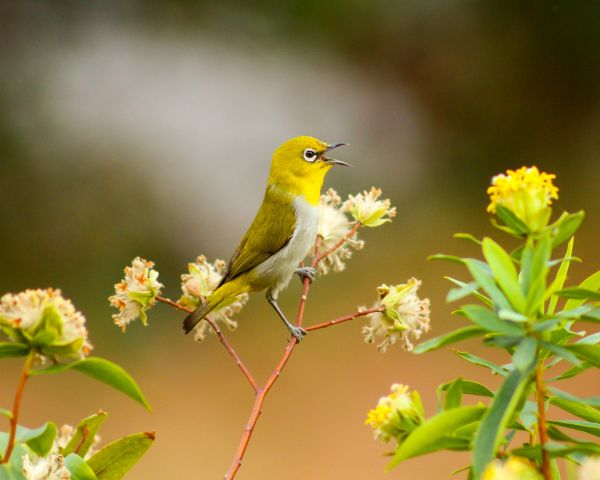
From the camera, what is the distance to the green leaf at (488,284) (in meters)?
0.92

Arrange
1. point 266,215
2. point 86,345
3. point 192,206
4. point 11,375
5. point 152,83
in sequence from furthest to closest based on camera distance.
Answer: point 152,83 → point 192,206 → point 11,375 → point 266,215 → point 86,345

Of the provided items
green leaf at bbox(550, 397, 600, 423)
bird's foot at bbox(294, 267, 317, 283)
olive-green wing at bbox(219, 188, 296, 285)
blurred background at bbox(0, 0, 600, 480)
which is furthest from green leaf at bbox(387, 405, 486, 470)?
blurred background at bbox(0, 0, 600, 480)

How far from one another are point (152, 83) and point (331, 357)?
335 cm

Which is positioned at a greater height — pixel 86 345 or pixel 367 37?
pixel 367 37

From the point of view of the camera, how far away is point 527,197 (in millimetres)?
964

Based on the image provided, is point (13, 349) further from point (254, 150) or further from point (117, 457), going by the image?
point (254, 150)

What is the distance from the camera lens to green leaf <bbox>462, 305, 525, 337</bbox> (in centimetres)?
88

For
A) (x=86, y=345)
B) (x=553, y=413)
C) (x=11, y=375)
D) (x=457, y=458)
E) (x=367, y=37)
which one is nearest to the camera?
(x=86, y=345)

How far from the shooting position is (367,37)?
8656 mm

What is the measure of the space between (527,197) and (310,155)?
2042 millimetres

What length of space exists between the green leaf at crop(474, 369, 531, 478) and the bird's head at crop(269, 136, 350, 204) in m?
2.11

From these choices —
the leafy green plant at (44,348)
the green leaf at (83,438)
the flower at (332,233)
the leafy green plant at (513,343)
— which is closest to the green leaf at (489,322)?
the leafy green plant at (513,343)

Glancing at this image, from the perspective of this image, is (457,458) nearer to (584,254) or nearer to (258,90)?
(584,254)

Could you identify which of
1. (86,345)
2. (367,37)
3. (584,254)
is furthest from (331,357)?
(86,345)
